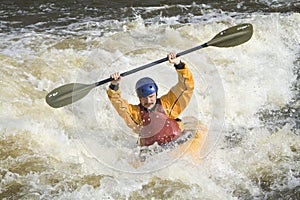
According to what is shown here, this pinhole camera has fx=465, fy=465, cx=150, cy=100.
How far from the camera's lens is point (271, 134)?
5.01 metres

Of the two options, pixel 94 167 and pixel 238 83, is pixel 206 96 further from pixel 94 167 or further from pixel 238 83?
pixel 94 167

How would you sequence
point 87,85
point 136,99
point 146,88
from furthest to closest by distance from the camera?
point 136,99, point 87,85, point 146,88

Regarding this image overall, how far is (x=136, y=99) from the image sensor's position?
5441mm

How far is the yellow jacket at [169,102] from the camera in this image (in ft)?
13.5

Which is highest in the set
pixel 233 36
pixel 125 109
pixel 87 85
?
pixel 233 36

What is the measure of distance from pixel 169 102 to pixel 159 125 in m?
0.23

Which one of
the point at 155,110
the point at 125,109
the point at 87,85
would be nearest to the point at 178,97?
the point at 155,110

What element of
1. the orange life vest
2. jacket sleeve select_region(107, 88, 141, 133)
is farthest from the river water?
jacket sleeve select_region(107, 88, 141, 133)

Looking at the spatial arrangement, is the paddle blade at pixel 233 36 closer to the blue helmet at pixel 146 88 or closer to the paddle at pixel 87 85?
the paddle at pixel 87 85

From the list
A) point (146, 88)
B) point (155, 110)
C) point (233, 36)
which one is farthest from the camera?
point (233, 36)

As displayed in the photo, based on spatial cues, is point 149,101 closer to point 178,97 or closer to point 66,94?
point 178,97

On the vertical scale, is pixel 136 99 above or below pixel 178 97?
below

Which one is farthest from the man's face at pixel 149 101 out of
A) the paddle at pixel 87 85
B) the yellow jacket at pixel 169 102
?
the paddle at pixel 87 85

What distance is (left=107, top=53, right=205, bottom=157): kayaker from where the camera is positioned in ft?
13.5
